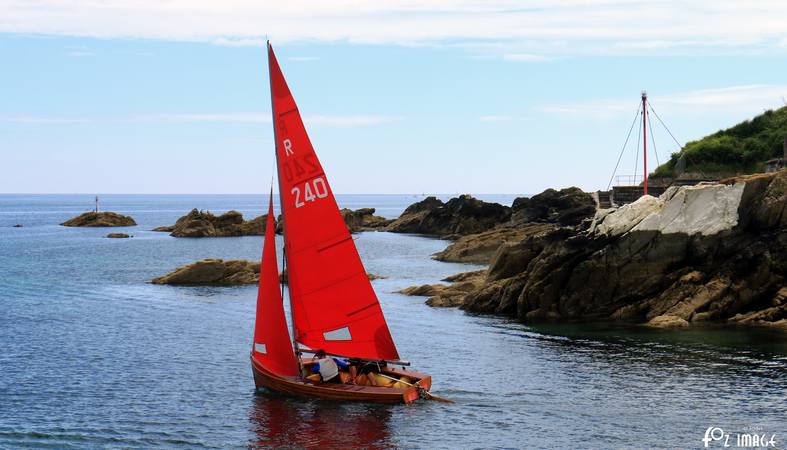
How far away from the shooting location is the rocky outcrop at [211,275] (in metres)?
78.8

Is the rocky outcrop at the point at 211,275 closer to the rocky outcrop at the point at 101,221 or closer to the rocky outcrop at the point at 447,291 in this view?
the rocky outcrop at the point at 447,291

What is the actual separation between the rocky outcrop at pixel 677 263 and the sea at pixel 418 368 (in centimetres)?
277

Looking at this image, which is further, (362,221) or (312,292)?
(362,221)

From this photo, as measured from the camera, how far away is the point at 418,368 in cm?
4162

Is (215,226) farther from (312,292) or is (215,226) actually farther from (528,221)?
(312,292)

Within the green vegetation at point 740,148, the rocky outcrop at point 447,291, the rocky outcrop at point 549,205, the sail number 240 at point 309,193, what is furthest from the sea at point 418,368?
the rocky outcrop at point 549,205

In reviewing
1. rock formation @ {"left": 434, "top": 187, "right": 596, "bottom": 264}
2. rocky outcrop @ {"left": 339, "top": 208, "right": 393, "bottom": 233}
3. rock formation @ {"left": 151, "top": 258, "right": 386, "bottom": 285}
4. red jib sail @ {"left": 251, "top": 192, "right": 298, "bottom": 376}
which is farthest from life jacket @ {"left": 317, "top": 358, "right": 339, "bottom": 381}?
rocky outcrop @ {"left": 339, "top": 208, "right": 393, "bottom": 233}

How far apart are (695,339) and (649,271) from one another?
292 inches

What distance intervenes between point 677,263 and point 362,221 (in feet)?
418

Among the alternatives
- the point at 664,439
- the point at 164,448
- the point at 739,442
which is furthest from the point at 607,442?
the point at 164,448

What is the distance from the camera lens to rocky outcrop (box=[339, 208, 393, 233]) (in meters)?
168

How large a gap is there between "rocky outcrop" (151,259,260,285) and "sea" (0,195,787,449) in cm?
1320

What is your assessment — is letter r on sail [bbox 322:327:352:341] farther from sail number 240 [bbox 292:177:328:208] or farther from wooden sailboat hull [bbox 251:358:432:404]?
sail number 240 [bbox 292:177:328:208]

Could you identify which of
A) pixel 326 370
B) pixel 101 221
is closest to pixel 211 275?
pixel 326 370
